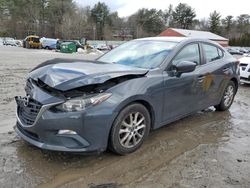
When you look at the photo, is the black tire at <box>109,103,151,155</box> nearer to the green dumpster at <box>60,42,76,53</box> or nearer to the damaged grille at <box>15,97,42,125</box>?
the damaged grille at <box>15,97,42,125</box>

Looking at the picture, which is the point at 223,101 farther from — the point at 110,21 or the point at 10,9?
the point at 110,21

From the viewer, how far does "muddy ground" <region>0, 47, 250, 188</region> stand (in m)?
3.12

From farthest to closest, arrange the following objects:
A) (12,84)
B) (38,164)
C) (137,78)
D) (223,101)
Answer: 1. (12,84)
2. (223,101)
3. (137,78)
4. (38,164)

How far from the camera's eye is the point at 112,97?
338 centimetres

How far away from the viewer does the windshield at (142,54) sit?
14.1 ft

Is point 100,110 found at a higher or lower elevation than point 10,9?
lower

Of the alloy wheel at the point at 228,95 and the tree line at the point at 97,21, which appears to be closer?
the alloy wheel at the point at 228,95

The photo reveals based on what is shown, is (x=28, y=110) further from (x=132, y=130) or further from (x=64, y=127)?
(x=132, y=130)

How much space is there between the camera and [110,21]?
90.3 meters

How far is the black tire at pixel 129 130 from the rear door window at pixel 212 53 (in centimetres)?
205

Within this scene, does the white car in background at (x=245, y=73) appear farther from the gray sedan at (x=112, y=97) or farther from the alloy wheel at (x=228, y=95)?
the gray sedan at (x=112, y=97)

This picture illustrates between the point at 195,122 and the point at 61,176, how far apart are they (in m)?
2.95

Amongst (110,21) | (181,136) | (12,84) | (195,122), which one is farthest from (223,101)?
(110,21)

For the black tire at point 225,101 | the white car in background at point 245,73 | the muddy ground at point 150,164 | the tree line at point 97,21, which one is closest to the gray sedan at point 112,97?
the muddy ground at point 150,164
